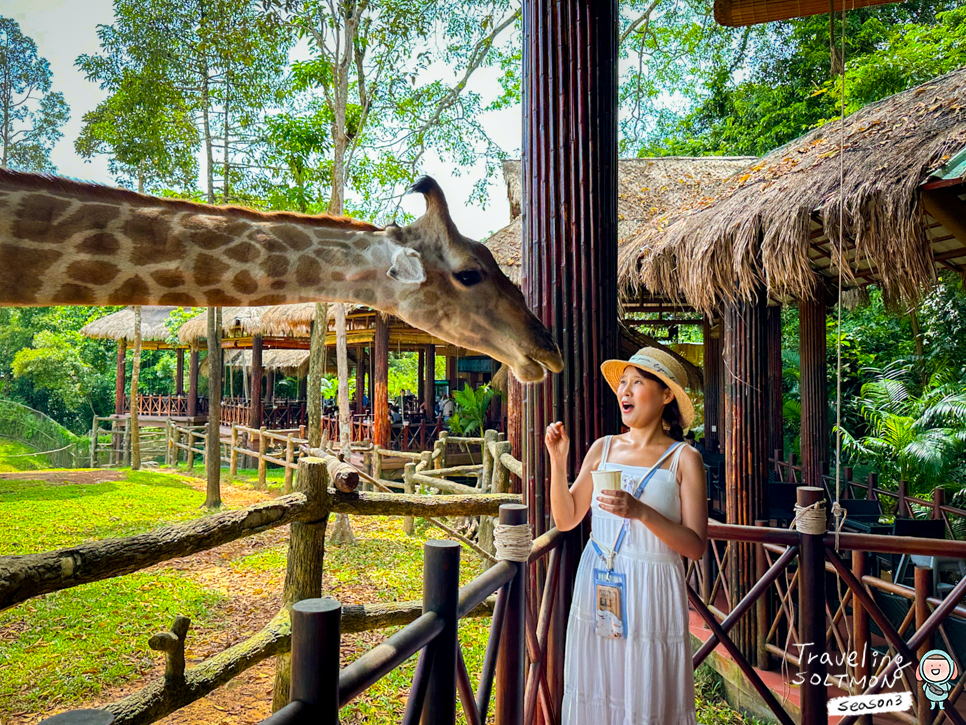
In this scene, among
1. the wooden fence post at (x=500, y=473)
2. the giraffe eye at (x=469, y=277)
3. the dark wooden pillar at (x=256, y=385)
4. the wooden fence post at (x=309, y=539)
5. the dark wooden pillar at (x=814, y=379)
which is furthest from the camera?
the dark wooden pillar at (x=256, y=385)

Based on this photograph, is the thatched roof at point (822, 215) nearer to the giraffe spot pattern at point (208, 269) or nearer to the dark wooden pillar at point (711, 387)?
the giraffe spot pattern at point (208, 269)

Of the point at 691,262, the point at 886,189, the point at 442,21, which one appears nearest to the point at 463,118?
the point at 442,21

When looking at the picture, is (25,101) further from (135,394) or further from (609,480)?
(609,480)

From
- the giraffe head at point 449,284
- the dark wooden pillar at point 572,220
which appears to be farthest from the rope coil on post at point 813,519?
the giraffe head at point 449,284

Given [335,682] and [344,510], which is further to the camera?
[344,510]

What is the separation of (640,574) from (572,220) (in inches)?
56.7

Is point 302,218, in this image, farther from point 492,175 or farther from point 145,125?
point 492,175

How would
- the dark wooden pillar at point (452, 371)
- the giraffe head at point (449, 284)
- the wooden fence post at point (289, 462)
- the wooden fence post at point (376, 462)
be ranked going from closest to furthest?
the giraffe head at point (449, 284)
the wooden fence post at point (376, 462)
the wooden fence post at point (289, 462)
the dark wooden pillar at point (452, 371)

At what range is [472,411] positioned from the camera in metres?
14.6

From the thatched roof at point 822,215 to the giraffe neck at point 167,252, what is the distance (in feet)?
8.09

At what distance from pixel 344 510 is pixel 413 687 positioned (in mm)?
2408

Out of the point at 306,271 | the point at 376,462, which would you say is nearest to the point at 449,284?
the point at 306,271

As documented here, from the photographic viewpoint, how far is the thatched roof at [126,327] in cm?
1923

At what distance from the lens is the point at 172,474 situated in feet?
51.3
